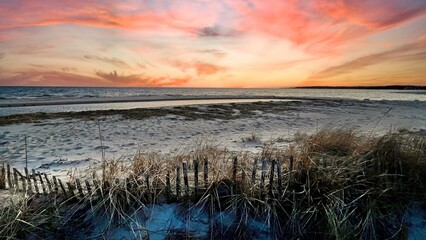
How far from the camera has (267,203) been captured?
3.96 m

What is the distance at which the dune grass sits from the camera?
12.2 feet

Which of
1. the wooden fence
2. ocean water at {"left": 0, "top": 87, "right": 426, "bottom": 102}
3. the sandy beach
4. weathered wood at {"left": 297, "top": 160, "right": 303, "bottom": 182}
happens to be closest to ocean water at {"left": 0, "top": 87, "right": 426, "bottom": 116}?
ocean water at {"left": 0, "top": 87, "right": 426, "bottom": 102}

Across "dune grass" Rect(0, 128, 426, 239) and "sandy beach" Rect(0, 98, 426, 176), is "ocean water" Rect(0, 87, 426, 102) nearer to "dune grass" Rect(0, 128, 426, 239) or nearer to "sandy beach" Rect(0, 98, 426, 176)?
"sandy beach" Rect(0, 98, 426, 176)

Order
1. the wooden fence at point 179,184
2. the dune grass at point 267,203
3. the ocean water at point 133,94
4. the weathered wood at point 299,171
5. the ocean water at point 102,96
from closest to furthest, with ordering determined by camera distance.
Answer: the dune grass at point 267,203, the wooden fence at point 179,184, the weathered wood at point 299,171, the ocean water at point 102,96, the ocean water at point 133,94

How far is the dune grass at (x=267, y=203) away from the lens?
12.2ft

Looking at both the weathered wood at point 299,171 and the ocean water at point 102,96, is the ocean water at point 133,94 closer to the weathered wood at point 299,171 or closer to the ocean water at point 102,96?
the ocean water at point 102,96

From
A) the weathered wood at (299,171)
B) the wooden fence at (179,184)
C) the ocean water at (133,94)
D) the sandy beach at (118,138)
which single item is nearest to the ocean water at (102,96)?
the ocean water at (133,94)

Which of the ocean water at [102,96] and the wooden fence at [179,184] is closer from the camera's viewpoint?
the wooden fence at [179,184]

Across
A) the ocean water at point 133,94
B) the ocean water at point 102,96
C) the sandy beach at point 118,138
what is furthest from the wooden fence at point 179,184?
the ocean water at point 133,94

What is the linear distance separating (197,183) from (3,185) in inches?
144

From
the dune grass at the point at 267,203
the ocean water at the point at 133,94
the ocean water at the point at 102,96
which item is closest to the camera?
the dune grass at the point at 267,203

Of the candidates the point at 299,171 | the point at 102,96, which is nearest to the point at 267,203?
the point at 299,171

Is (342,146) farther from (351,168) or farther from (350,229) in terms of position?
(350,229)

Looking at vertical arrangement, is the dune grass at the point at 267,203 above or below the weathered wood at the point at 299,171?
below
